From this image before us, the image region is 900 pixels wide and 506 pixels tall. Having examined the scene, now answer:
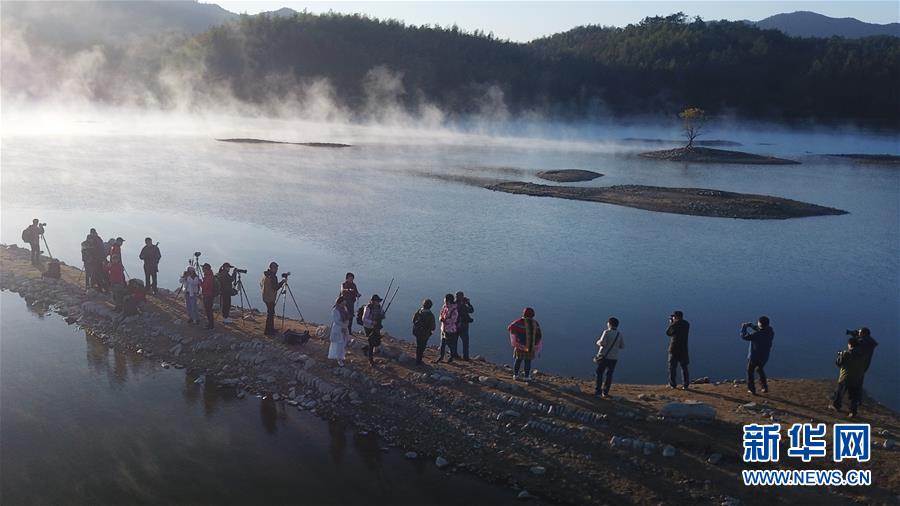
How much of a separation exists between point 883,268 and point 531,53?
117897 millimetres

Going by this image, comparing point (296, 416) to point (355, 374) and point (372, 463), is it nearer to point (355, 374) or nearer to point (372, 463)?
point (355, 374)

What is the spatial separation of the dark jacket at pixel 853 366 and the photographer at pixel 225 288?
1115 centimetres

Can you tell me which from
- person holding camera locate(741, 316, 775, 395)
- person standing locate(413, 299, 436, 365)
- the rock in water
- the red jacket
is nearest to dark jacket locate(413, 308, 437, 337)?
person standing locate(413, 299, 436, 365)

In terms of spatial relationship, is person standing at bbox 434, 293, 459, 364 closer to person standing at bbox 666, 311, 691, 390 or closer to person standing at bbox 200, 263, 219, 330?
person standing at bbox 666, 311, 691, 390

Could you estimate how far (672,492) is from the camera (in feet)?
30.6

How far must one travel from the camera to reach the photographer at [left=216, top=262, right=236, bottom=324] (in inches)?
585

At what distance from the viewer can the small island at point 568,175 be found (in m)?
51.3

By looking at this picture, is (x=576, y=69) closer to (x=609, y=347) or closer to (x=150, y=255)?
(x=150, y=255)

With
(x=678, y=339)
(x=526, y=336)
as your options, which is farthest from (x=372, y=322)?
(x=678, y=339)

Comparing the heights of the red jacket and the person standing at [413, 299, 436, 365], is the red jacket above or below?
above

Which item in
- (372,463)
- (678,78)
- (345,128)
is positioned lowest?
(372,463)

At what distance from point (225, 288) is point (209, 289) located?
0.51 metres

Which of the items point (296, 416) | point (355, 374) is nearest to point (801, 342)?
point (355, 374)

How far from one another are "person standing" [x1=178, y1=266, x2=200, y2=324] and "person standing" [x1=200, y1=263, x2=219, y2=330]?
0.15m
